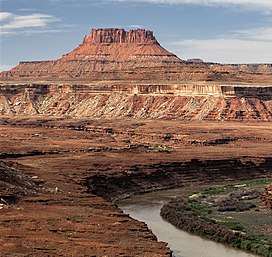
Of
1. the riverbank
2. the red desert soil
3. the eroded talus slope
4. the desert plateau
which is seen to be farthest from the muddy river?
the eroded talus slope

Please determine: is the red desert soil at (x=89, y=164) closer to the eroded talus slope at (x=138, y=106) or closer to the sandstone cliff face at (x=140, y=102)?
the eroded talus slope at (x=138, y=106)

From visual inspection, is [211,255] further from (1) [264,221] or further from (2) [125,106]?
(2) [125,106]

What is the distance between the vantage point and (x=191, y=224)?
44.5m

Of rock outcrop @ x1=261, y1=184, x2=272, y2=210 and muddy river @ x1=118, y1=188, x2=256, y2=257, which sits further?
rock outcrop @ x1=261, y1=184, x2=272, y2=210

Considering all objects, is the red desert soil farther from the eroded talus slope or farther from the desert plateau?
the eroded talus slope

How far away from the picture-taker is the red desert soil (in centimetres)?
3094

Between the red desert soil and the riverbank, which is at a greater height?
the red desert soil

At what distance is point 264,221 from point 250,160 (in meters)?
30.3

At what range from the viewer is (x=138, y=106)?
132750mm

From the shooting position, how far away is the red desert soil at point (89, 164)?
3094 cm

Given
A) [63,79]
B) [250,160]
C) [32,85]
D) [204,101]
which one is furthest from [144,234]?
[63,79]

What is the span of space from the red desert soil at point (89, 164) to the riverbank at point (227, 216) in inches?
236

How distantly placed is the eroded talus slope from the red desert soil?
6.92 m

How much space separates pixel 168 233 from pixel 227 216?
20.3 feet
